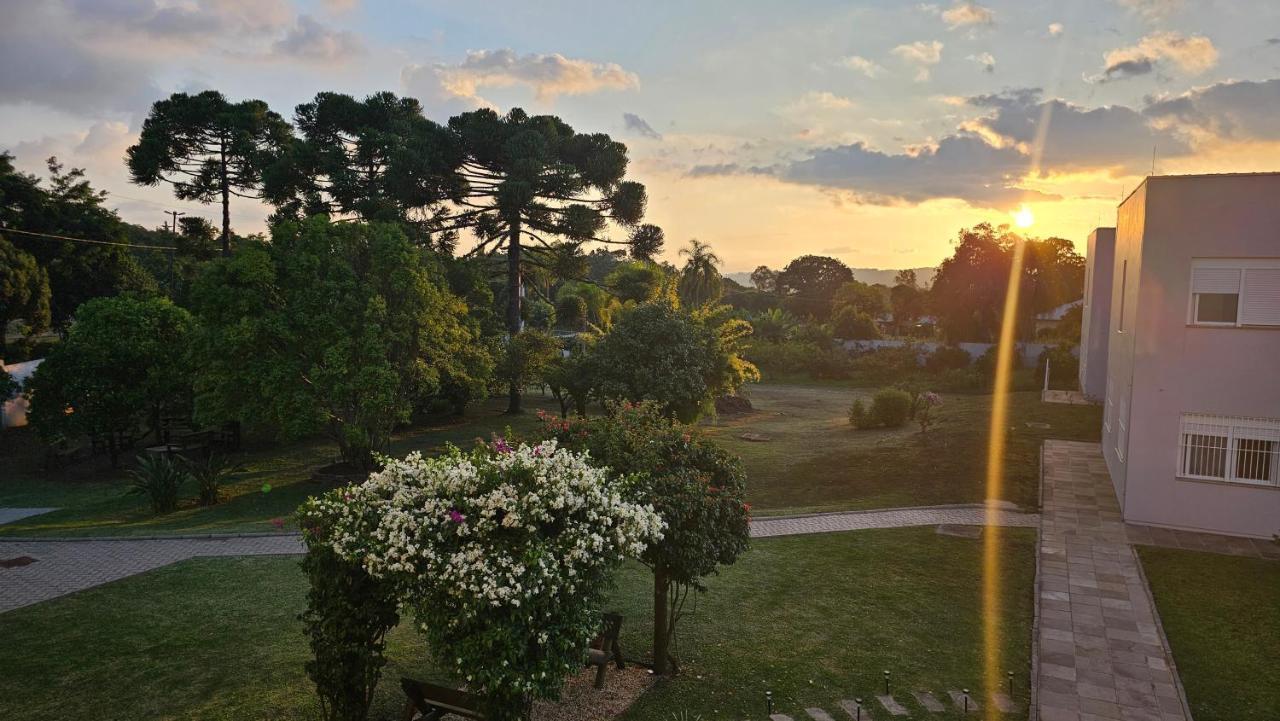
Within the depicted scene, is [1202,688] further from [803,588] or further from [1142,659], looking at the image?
[803,588]

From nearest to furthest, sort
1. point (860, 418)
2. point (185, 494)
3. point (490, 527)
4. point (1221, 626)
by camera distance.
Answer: point (490, 527) → point (1221, 626) → point (185, 494) → point (860, 418)

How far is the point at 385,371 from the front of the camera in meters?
18.2

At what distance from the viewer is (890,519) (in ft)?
49.9

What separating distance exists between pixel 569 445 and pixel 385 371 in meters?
11.9

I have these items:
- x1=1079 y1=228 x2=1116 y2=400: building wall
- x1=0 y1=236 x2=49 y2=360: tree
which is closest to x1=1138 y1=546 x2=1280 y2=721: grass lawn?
x1=1079 y1=228 x2=1116 y2=400: building wall

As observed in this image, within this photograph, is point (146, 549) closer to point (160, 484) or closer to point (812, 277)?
point (160, 484)

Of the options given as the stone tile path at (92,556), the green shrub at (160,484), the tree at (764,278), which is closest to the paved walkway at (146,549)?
the stone tile path at (92,556)

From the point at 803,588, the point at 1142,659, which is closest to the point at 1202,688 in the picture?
the point at 1142,659

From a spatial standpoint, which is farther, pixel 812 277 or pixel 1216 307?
pixel 812 277

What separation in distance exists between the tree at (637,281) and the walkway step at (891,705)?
27.2m

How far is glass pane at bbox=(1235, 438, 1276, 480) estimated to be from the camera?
533 inches

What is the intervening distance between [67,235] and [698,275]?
40.3 meters

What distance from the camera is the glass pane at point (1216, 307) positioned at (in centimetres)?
1371

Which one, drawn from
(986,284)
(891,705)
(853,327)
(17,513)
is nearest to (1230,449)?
(891,705)
